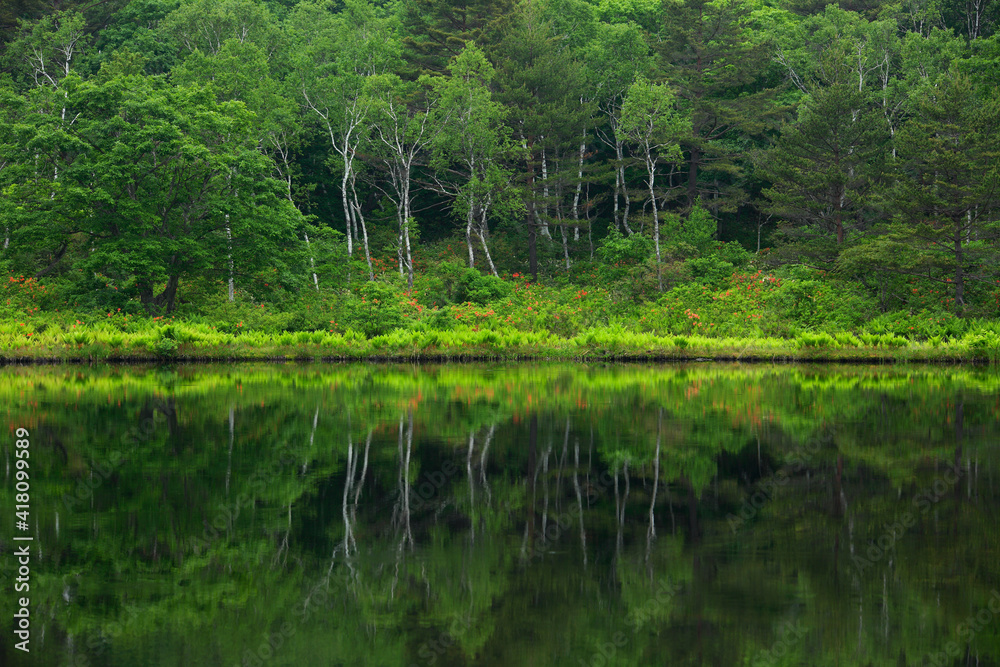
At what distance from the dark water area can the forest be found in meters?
14.8

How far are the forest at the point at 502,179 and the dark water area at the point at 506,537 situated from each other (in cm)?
1480

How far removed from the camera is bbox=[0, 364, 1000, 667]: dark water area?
5.15 metres

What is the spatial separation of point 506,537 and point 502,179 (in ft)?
99.8

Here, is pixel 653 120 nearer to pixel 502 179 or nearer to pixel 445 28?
pixel 502 179

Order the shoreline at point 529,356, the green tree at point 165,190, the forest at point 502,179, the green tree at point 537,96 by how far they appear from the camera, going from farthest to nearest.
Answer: the green tree at point 537,96
the green tree at point 165,190
the forest at point 502,179
the shoreline at point 529,356

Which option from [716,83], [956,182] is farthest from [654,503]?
[716,83]

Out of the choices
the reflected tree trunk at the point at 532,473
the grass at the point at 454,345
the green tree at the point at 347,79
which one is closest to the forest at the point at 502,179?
the grass at the point at 454,345

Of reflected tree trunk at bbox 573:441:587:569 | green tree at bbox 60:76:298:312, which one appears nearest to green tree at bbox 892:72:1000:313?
reflected tree trunk at bbox 573:441:587:569

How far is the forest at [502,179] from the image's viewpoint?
2761 centimetres

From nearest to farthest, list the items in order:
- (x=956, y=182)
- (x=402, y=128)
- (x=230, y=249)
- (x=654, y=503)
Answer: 1. (x=654, y=503)
2. (x=956, y=182)
3. (x=230, y=249)
4. (x=402, y=128)

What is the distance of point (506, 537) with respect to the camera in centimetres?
712

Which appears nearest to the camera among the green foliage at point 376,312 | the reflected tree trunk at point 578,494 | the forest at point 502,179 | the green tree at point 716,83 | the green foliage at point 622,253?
the reflected tree trunk at point 578,494

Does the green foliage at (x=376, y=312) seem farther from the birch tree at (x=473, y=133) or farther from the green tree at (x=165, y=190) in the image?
the birch tree at (x=473, y=133)

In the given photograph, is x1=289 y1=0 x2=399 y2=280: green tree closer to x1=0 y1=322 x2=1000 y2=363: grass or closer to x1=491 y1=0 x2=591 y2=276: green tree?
x1=491 y1=0 x2=591 y2=276: green tree
